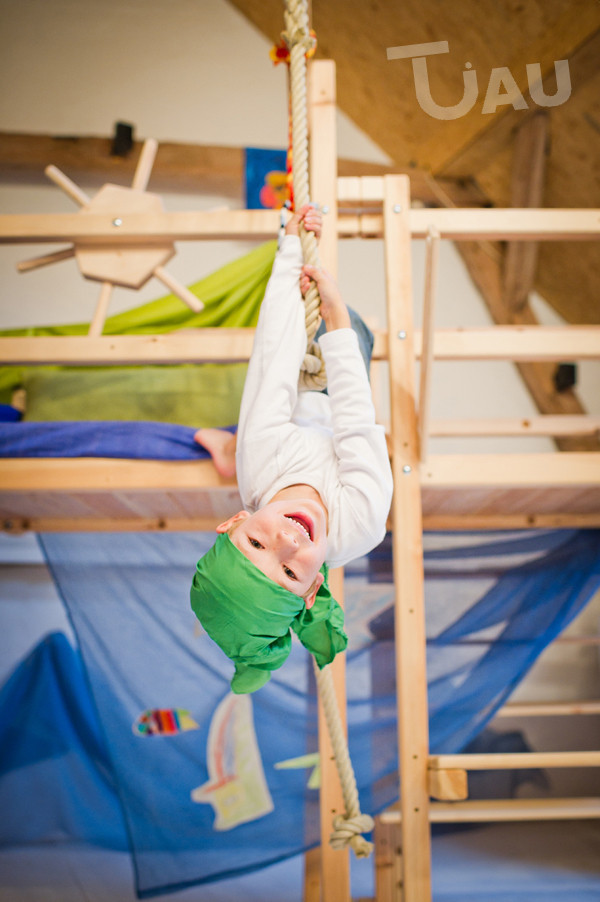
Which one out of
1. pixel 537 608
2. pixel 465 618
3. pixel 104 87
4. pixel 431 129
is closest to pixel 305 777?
pixel 465 618

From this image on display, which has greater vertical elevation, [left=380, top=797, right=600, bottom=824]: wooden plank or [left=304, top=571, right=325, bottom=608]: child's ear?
[left=304, top=571, right=325, bottom=608]: child's ear

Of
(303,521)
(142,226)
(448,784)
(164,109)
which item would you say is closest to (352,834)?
(448,784)

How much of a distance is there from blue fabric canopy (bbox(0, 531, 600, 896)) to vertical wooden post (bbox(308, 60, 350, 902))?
1.63 feet

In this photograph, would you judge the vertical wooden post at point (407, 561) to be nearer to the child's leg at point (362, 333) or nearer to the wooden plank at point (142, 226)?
the child's leg at point (362, 333)

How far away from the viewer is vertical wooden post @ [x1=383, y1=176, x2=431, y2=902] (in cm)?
117

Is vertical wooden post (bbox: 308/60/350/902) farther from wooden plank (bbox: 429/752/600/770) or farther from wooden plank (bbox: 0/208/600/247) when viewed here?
wooden plank (bbox: 429/752/600/770)

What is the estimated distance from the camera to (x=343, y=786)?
3.74ft

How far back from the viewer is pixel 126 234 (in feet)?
4.58

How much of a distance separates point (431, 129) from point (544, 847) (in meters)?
2.61

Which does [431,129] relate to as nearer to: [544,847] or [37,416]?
[37,416]

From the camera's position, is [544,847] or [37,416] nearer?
[37,416]

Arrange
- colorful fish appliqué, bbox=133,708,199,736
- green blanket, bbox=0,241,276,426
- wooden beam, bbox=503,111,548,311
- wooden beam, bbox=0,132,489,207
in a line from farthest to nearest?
wooden beam, bbox=0,132,489,207, wooden beam, bbox=503,111,548,311, colorful fish appliqué, bbox=133,708,199,736, green blanket, bbox=0,241,276,426

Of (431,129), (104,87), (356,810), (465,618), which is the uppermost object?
(104,87)

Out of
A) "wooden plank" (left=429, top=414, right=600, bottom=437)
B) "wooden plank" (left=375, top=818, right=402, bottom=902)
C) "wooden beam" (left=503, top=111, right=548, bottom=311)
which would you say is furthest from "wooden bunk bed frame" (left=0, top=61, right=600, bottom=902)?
"wooden plank" (left=375, top=818, right=402, bottom=902)
